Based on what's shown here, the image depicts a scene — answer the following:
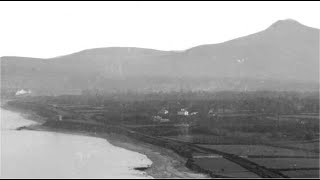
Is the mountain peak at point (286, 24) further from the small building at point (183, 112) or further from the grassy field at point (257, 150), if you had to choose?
the grassy field at point (257, 150)

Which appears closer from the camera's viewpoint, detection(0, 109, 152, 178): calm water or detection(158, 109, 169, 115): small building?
detection(0, 109, 152, 178): calm water

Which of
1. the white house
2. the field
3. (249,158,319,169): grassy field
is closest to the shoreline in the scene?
the field

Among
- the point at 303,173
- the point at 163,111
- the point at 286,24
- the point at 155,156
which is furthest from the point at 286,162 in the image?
the point at 286,24

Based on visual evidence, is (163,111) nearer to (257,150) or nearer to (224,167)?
(257,150)

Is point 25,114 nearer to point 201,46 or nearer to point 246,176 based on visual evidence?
point 246,176

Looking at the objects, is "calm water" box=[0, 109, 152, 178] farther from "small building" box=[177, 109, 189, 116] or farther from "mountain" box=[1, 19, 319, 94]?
"mountain" box=[1, 19, 319, 94]
